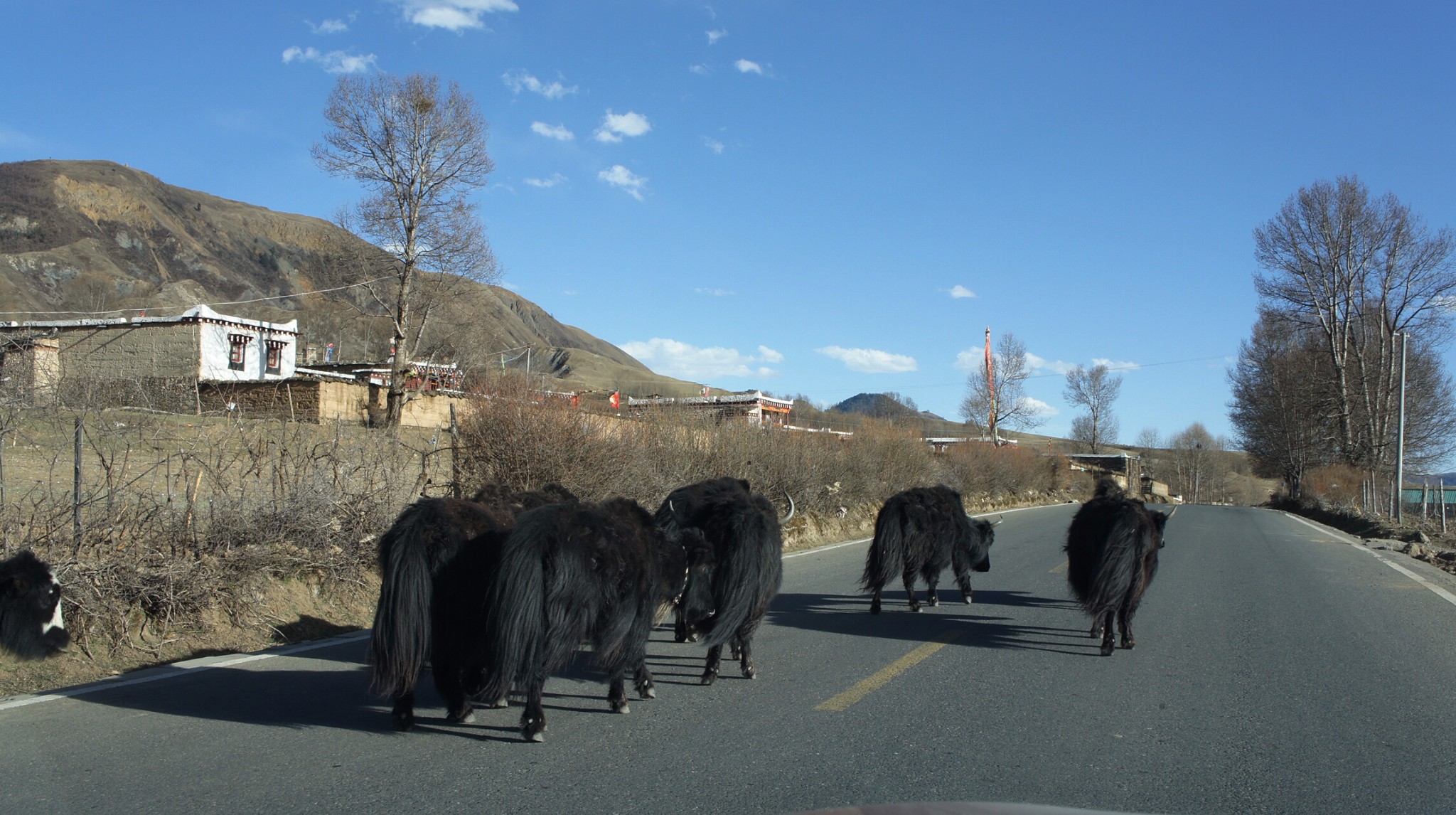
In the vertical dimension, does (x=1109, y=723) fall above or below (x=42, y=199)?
below

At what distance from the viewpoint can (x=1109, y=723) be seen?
228 inches

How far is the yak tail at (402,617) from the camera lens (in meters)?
5.16

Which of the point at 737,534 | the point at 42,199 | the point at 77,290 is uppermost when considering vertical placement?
the point at 42,199

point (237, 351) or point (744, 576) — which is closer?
point (744, 576)

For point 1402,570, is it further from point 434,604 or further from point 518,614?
point 434,604

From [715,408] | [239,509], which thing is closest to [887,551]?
[239,509]

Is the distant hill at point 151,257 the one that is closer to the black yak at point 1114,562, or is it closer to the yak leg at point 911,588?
the yak leg at point 911,588

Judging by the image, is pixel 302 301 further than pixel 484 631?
Yes

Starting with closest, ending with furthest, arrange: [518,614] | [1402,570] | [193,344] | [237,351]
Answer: [518,614]
[1402,570]
[193,344]
[237,351]

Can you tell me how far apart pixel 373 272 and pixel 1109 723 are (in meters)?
33.8

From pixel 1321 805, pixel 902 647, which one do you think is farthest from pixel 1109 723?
pixel 902 647

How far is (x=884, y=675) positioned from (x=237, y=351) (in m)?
41.8

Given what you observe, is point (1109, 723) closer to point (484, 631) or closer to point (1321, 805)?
point (1321, 805)

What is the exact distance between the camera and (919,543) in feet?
33.0
